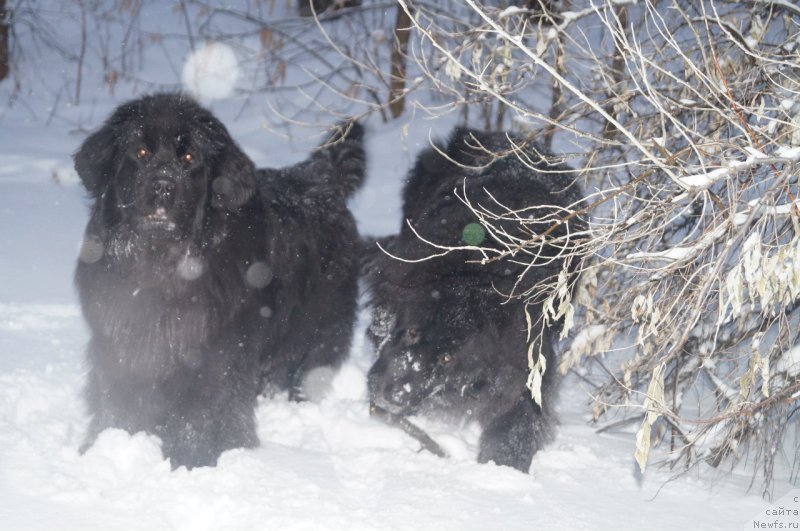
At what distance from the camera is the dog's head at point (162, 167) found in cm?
335

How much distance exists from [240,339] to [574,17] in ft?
8.07

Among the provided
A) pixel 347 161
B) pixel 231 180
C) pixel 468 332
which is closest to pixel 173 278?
pixel 231 180

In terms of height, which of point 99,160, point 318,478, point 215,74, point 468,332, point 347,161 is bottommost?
point 318,478

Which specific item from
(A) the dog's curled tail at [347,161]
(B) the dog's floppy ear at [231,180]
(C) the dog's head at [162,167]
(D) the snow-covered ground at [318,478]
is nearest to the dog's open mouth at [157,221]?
(C) the dog's head at [162,167]

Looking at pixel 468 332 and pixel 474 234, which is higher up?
pixel 474 234

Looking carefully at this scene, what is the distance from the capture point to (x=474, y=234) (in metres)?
3.67

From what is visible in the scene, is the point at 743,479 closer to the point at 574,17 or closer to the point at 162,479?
the point at 574,17

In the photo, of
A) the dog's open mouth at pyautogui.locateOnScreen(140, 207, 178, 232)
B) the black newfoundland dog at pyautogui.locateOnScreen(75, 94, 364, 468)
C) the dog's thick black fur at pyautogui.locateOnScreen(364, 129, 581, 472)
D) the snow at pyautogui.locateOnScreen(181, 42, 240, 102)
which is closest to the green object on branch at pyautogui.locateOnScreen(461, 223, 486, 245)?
the dog's thick black fur at pyautogui.locateOnScreen(364, 129, 581, 472)

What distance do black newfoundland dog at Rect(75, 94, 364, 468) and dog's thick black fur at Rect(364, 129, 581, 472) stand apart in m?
0.71

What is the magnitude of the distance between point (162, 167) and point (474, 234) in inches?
58.9

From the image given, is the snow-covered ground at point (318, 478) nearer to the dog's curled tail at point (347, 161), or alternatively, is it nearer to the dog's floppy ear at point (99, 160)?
the dog's floppy ear at point (99, 160)

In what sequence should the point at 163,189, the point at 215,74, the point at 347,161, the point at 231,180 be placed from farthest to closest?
the point at 215,74 → the point at 347,161 → the point at 231,180 → the point at 163,189

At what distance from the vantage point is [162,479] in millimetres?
3238

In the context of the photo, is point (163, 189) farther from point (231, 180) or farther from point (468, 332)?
point (468, 332)
